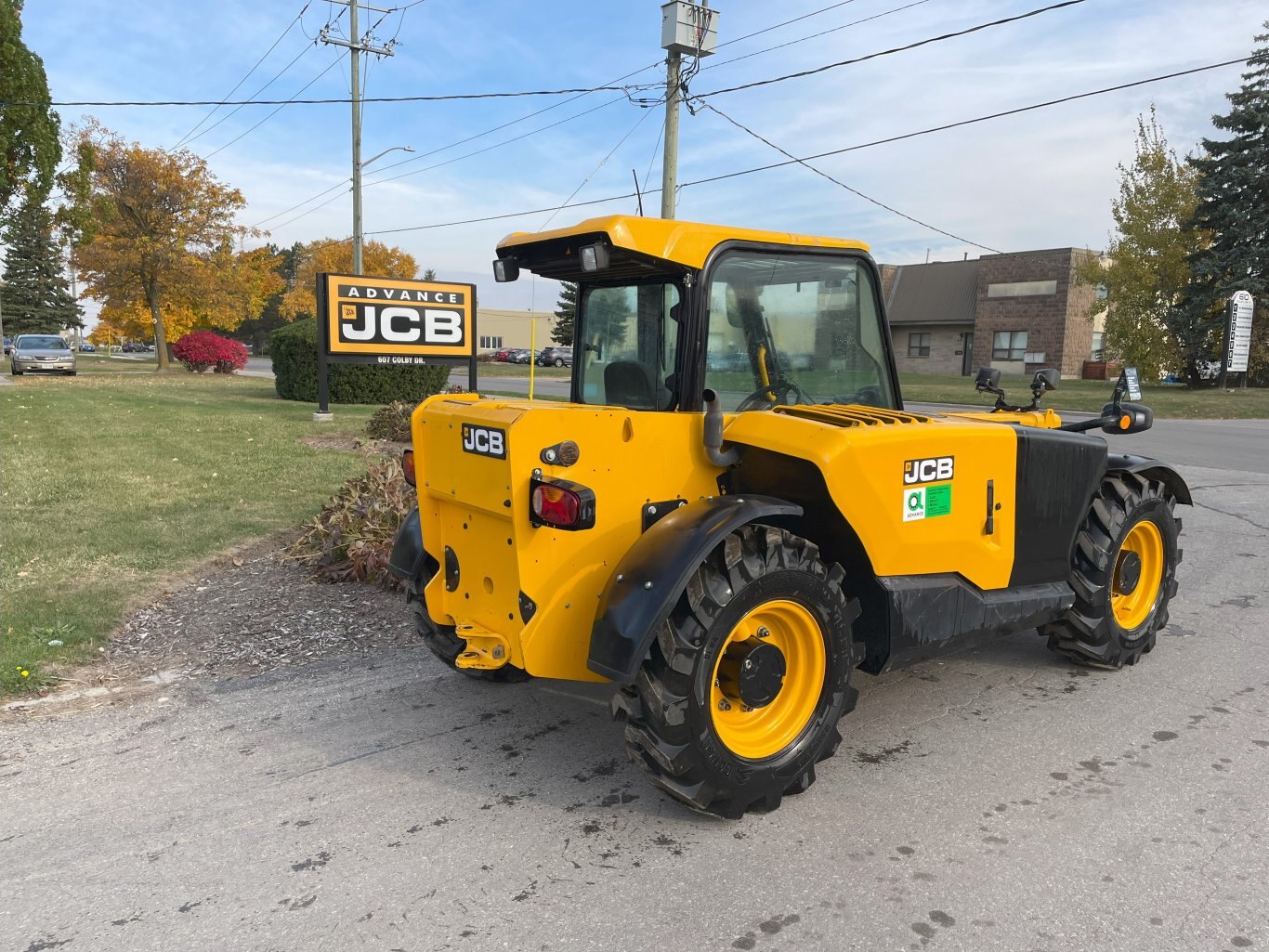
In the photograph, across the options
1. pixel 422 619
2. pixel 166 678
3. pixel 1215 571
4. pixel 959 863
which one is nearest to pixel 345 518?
pixel 166 678

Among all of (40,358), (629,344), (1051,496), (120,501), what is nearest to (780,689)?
(629,344)

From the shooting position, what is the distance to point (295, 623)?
5539 mm

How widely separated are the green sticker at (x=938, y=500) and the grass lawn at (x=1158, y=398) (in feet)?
55.8

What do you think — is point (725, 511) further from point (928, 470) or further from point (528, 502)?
point (928, 470)

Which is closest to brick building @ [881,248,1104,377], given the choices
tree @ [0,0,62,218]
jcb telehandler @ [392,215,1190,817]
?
tree @ [0,0,62,218]

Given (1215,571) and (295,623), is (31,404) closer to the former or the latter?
(295,623)

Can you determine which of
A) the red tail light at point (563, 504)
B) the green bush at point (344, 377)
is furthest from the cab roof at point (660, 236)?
the green bush at point (344, 377)

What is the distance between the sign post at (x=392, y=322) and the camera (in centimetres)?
1456

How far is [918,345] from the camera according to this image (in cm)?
4753

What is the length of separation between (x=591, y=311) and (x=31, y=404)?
1892 centimetres

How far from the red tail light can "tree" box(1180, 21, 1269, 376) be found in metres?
32.2

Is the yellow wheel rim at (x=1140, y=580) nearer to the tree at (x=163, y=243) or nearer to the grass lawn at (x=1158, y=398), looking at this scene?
the grass lawn at (x=1158, y=398)

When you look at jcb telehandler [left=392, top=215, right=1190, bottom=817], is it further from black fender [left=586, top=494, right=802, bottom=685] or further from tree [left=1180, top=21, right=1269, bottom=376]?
tree [left=1180, top=21, right=1269, bottom=376]

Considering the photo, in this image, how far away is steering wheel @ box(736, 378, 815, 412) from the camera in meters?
3.87
